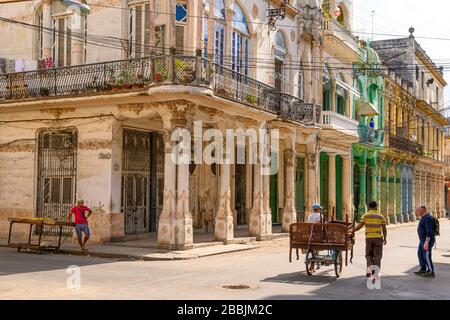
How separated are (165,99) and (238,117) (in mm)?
3817

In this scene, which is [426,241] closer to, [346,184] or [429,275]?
[429,275]

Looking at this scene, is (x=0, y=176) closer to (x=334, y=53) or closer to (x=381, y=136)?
(x=334, y=53)

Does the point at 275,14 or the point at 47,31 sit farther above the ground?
the point at 275,14

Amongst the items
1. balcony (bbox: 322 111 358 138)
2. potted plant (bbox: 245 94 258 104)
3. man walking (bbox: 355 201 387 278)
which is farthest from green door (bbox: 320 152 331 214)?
man walking (bbox: 355 201 387 278)

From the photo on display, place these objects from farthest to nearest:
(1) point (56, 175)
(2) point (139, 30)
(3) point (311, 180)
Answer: (3) point (311, 180) < (1) point (56, 175) < (2) point (139, 30)

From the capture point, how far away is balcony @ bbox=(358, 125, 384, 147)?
3312 cm

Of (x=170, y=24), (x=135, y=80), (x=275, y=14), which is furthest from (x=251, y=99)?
(x=275, y=14)

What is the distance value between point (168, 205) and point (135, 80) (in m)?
3.72

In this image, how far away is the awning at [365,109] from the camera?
33594 millimetres

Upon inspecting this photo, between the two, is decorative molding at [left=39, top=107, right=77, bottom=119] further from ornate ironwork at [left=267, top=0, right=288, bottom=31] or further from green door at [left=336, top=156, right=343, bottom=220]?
green door at [left=336, top=156, right=343, bottom=220]

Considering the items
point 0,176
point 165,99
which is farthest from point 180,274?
point 0,176

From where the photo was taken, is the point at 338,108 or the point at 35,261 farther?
the point at 338,108

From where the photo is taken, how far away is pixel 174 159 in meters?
17.2

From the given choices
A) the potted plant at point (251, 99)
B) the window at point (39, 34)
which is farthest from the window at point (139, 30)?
the potted plant at point (251, 99)
